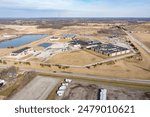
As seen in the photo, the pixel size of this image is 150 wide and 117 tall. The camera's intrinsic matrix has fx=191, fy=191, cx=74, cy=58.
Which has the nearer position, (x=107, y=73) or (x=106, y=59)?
(x=107, y=73)

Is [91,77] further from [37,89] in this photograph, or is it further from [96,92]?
[37,89]

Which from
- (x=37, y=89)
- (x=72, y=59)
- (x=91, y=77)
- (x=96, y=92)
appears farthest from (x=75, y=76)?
(x=72, y=59)

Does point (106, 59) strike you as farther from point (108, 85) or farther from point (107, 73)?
point (108, 85)

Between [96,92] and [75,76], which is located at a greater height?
[96,92]

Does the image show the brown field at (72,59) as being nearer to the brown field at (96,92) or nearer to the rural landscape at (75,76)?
the rural landscape at (75,76)

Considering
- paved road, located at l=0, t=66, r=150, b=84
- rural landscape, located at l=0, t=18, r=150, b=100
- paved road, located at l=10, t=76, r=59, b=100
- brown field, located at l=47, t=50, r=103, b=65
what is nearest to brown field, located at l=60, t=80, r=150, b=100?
rural landscape, located at l=0, t=18, r=150, b=100

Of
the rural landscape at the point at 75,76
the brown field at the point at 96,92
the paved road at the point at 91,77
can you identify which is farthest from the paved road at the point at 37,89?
the paved road at the point at 91,77

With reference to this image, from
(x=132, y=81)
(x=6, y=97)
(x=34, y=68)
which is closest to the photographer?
(x=6, y=97)

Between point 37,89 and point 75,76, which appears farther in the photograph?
point 75,76

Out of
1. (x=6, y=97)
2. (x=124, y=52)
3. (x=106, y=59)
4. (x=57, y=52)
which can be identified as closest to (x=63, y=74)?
(x=6, y=97)
